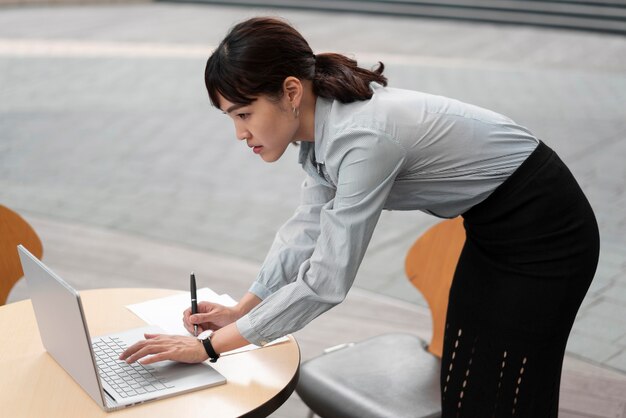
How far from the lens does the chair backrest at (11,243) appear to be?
127 inches

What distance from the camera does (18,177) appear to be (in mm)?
6586

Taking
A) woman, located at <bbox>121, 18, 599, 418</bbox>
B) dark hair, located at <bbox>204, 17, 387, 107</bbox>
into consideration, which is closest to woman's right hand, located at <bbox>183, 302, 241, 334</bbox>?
woman, located at <bbox>121, 18, 599, 418</bbox>

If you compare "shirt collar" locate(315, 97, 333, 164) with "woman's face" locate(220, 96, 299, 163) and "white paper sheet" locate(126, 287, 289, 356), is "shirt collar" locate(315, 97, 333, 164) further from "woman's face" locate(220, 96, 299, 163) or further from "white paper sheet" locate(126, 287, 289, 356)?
"white paper sheet" locate(126, 287, 289, 356)

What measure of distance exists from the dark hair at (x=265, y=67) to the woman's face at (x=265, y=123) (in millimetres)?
22

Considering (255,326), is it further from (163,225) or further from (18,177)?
(18,177)

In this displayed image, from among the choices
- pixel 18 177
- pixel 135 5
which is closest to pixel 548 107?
pixel 18 177

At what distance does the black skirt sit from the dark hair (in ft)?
1.53

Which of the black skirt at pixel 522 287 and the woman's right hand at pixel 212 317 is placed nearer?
the black skirt at pixel 522 287

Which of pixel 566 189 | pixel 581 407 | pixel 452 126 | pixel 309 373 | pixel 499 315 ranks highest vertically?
pixel 452 126

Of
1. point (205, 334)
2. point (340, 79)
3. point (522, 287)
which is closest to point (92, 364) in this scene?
point (205, 334)

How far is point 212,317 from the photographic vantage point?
2504mm

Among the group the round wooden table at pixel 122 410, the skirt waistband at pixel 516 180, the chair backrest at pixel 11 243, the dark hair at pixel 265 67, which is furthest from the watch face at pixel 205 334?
the chair backrest at pixel 11 243

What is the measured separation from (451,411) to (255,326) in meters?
0.65

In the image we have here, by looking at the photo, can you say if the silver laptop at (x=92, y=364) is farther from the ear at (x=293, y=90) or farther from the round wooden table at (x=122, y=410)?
the ear at (x=293, y=90)
